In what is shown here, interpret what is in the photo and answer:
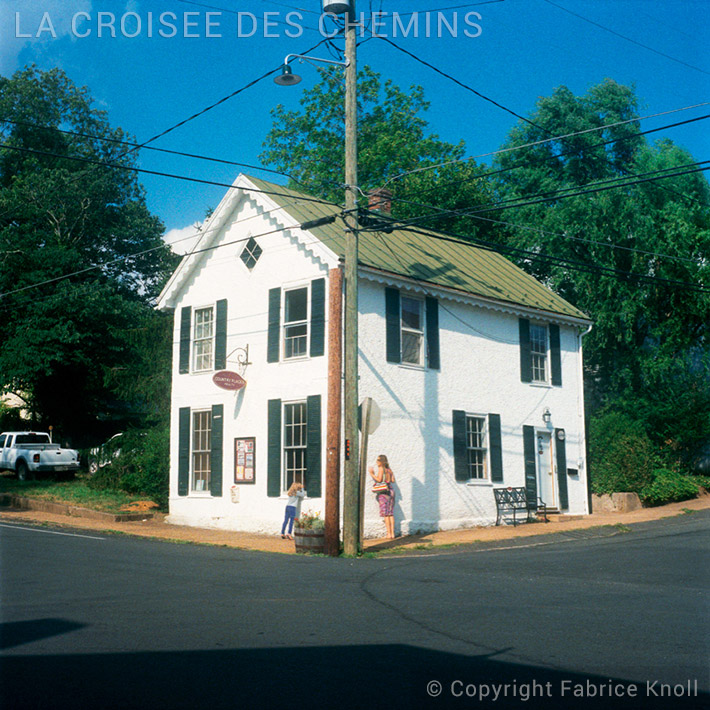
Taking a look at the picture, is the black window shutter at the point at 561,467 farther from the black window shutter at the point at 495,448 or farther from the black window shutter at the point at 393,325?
the black window shutter at the point at 393,325

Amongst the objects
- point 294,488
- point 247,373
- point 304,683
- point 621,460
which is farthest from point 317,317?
point 304,683

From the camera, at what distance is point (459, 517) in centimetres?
2041

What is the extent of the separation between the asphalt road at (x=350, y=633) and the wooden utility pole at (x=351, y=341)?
2344mm

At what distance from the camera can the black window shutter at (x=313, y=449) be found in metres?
18.4

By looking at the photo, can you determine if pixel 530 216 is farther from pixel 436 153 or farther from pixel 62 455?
pixel 62 455

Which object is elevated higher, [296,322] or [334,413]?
[296,322]

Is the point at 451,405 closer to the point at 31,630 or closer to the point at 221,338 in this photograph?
the point at 221,338

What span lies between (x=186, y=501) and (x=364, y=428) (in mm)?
7550

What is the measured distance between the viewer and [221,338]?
21250 mm

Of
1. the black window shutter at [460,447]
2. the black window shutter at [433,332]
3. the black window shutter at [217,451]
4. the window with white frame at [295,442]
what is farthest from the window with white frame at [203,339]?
the black window shutter at [460,447]

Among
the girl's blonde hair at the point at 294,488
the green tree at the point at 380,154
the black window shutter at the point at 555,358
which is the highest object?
the green tree at the point at 380,154

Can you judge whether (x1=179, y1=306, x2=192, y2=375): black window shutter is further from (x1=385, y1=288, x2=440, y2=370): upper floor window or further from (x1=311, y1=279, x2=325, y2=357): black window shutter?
(x1=385, y1=288, x2=440, y2=370): upper floor window

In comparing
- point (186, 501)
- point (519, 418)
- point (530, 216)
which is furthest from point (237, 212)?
point (530, 216)

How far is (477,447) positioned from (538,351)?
4.21m
